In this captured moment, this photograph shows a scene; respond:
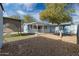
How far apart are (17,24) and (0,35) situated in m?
0.37

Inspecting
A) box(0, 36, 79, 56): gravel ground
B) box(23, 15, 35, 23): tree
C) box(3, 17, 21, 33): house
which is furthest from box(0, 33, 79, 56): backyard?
box(23, 15, 35, 23): tree

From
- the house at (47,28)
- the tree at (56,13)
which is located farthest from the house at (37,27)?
the tree at (56,13)

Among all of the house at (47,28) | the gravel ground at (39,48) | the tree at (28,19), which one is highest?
the tree at (28,19)

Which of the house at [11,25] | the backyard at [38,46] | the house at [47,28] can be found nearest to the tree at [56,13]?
the house at [47,28]

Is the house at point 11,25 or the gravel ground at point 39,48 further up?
the house at point 11,25

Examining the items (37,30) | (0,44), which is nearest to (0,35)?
(0,44)

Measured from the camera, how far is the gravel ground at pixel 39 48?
26.7 ft

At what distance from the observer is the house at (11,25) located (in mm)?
8141

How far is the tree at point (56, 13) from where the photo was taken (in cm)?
809

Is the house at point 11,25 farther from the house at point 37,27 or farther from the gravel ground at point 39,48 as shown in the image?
the gravel ground at point 39,48

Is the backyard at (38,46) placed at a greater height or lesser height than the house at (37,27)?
lesser

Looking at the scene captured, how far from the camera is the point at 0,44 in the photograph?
8.15 meters

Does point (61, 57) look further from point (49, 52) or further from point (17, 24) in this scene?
point (17, 24)

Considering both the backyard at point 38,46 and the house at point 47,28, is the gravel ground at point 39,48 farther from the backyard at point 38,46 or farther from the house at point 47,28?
the house at point 47,28
